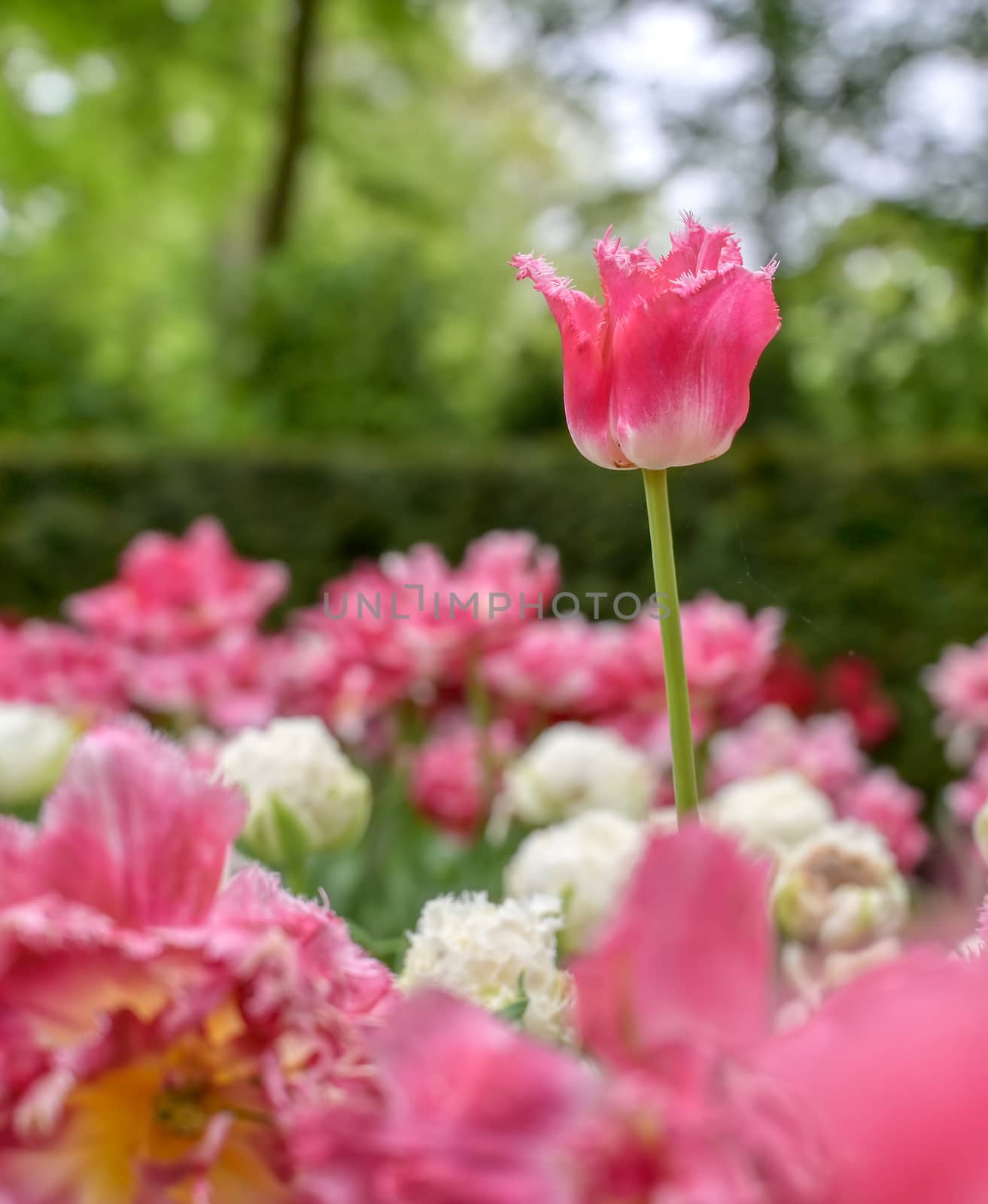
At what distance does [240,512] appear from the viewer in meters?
2.39

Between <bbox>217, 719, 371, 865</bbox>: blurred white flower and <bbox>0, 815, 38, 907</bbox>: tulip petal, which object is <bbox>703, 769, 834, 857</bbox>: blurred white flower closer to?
<bbox>217, 719, 371, 865</bbox>: blurred white flower

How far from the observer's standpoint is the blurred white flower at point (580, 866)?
18.9 inches

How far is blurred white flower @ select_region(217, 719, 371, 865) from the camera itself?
500 millimetres

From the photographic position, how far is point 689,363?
0.91 feet

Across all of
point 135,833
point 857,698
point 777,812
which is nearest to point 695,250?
point 135,833

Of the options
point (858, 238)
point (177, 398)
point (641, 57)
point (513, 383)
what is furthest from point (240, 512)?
point (641, 57)

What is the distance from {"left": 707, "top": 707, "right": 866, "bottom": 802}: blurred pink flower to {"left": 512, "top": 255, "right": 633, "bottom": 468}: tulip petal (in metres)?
0.70

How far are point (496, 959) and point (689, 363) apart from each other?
6.9 inches

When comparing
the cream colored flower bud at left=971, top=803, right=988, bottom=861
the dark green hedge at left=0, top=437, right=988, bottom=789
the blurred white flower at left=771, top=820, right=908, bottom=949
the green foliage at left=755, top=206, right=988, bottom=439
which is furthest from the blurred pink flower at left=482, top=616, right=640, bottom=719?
the green foliage at left=755, top=206, right=988, bottom=439

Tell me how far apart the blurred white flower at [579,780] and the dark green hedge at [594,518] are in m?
1.17

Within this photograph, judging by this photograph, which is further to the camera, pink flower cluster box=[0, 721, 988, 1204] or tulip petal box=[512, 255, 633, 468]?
tulip petal box=[512, 255, 633, 468]

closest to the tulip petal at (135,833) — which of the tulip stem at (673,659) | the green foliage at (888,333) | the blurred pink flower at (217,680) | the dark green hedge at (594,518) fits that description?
the tulip stem at (673,659)

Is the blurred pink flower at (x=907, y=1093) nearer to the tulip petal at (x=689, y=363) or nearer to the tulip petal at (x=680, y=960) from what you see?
the tulip petal at (x=680, y=960)

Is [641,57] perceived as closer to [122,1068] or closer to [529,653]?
[529,653]
